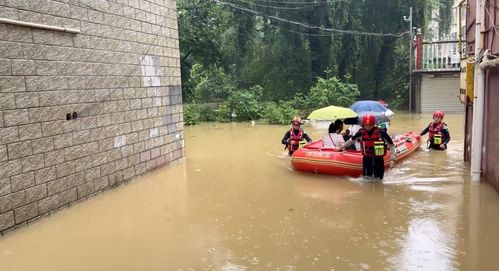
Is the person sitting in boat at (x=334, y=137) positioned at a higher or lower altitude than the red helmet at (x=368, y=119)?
lower

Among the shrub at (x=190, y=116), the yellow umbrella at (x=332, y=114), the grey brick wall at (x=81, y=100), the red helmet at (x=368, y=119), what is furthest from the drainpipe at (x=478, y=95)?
the shrub at (x=190, y=116)

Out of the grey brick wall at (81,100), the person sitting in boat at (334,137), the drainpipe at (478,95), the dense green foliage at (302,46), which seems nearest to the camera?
the grey brick wall at (81,100)

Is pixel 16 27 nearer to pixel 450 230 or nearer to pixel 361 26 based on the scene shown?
pixel 450 230

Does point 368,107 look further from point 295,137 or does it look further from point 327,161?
point 327,161

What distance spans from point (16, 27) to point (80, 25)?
1268mm

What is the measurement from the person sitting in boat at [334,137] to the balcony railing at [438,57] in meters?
11.3

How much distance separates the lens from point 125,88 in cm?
802

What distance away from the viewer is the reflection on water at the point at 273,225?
15.4ft

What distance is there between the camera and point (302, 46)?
2389cm

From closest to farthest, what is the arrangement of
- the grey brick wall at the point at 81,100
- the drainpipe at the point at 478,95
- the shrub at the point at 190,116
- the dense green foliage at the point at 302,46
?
the grey brick wall at the point at 81,100 → the drainpipe at the point at 478,95 → the shrub at the point at 190,116 → the dense green foliage at the point at 302,46

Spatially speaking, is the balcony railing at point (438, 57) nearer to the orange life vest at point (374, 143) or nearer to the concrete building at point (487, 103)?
the concrete building at point (487, 103)

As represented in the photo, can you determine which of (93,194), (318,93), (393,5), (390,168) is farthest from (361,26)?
(93,194)

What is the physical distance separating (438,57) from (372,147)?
12.8 metres

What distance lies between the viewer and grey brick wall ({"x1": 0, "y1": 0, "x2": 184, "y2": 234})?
561 centimetres
